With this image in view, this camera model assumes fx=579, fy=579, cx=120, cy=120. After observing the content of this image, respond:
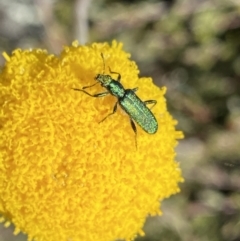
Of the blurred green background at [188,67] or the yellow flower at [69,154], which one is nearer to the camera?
the yellow flower at [69,154]

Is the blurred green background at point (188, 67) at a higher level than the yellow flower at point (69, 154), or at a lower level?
higher

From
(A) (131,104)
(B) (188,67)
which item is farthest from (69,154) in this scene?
(B) (188,67)

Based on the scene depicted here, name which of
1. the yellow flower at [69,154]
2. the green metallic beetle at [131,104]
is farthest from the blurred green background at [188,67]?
the green metallic beetle at [131,104]

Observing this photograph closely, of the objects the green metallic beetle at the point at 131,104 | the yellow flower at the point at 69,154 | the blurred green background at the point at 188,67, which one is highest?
the blurred green background at the point at 188,67

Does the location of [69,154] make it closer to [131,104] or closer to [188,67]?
[131,104]

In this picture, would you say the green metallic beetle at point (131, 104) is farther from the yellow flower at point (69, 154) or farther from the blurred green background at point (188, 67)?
the blurred green background at point (188, 67)

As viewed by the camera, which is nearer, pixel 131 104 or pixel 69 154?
pixel 69 154
